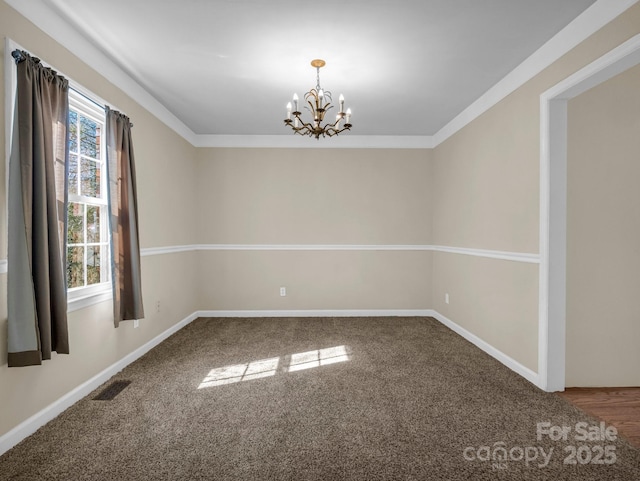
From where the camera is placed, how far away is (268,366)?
3291 mm

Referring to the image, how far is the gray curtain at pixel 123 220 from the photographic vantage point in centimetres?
304

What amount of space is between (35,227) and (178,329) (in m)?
2.76

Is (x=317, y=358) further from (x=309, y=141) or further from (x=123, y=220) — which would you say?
(x=309, y=141)

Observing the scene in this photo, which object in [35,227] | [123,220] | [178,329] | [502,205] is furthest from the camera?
[178,329]

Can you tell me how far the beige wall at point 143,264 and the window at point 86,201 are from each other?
21 centimetres

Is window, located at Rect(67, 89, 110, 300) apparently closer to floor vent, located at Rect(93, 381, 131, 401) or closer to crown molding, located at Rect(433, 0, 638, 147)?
floor vent, located at Rect(93, 381, 131, 401)

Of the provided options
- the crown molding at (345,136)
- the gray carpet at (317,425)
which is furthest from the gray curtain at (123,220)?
the gray carpet at (317,425)

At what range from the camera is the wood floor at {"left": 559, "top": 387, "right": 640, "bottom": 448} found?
7.38 ft

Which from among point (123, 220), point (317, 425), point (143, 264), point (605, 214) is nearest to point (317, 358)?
point (317, 425)

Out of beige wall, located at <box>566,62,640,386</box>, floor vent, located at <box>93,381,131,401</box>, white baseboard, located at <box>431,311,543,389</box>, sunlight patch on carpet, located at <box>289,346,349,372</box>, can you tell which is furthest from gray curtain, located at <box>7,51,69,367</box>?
beige wall, located at <box>566,62,640,386</box>

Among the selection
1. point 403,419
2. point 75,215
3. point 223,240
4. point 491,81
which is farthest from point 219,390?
point 491,81

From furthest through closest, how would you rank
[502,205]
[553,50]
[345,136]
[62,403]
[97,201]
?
[345,136], [502,205], [97,201], [553,50], [62,403]

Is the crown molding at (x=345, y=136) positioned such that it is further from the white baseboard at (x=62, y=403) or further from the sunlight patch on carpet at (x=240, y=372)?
the sunlight patch on carpet at (x=240, y=372)

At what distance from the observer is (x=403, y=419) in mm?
2322
